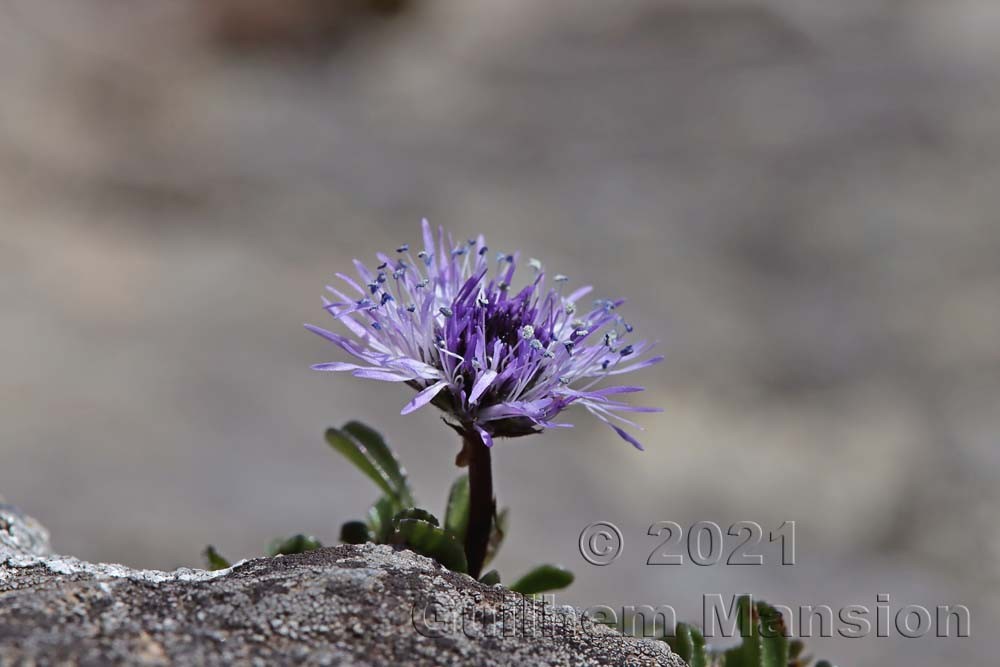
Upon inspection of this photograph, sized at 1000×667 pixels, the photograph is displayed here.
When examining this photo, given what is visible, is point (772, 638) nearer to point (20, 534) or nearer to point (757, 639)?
point (757, 639)

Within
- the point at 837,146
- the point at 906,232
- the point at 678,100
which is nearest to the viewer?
the point at 906,232

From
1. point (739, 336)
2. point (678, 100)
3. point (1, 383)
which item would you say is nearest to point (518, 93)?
point (678, 100)

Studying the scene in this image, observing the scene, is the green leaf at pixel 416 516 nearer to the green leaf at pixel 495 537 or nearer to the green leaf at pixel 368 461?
the green leaf at pixel 495 537

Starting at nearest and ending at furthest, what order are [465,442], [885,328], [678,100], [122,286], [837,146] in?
[465,442] < [122,286] < [885,328] < [837,146] < [678,100]

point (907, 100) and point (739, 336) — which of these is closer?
point (739, 336)

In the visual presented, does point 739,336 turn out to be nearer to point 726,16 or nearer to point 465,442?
point 726,16

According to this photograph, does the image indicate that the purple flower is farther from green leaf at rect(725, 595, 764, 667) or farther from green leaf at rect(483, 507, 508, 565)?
green leaf at rect(725, 595, 764, 667)

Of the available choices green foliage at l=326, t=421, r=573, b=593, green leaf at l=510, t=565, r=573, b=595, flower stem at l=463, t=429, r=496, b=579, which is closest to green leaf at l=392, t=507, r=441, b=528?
green foliage at l=326, t=421, r=573, b=593

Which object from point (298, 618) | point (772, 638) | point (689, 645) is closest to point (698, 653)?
point (689, 645)
